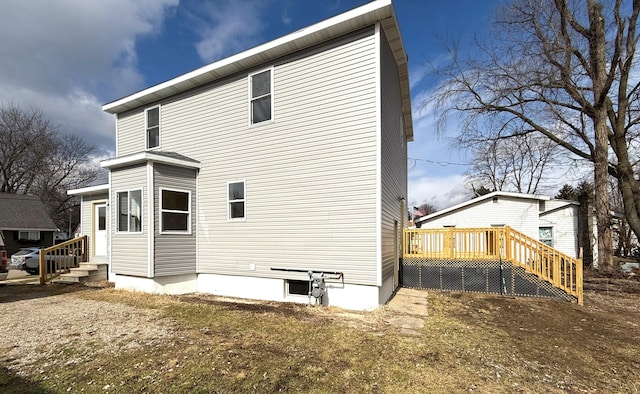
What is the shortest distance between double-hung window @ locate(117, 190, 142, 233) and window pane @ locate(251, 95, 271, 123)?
12.1 feet

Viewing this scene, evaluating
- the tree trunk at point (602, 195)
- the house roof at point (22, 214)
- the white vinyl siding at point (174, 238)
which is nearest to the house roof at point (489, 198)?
the tree trunk at point (602, 195)

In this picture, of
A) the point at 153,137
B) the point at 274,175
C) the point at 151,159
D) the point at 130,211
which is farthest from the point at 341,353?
the point at 153,137

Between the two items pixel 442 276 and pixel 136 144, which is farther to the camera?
pixel 136 144

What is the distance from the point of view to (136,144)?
11.0 m

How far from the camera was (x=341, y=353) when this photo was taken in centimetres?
445

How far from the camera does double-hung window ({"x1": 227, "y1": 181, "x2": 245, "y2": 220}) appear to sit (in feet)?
28.2

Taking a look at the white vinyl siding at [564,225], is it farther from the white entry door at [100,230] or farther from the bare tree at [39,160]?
the bare tree at [39,160]

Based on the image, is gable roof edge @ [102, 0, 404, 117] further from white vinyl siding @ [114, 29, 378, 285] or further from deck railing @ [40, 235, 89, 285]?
deck railing @ [40, 235, 89, 285]

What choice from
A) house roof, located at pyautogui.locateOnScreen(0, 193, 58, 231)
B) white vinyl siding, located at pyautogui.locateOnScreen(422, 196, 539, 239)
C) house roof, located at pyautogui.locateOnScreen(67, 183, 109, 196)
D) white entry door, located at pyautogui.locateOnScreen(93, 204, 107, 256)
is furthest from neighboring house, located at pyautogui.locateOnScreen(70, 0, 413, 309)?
house roof, located at pyautogui.locateOnScreen(0, 193, 58, 231)

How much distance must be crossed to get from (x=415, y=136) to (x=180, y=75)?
37.4 ft

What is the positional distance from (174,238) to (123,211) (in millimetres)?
1832

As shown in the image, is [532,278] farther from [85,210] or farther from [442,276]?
[85,210]

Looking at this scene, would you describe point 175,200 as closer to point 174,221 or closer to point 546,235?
point 174,221

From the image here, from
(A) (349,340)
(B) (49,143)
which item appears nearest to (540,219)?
(A) (349,340)
